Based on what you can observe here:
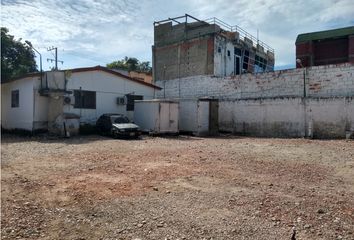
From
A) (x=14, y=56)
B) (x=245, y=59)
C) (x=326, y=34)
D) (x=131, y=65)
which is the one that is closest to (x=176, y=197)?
(x=14, y=56)

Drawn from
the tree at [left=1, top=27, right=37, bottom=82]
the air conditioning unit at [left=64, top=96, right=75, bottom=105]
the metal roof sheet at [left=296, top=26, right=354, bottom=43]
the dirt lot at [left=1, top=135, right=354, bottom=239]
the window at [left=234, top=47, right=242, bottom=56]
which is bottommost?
the dirt lot at [left=1, top=135, right=354, bottom=239]

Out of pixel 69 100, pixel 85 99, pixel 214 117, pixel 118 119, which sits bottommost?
pixel 118 119

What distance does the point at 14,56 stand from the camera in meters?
26.7

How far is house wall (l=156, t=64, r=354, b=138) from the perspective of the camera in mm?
18172

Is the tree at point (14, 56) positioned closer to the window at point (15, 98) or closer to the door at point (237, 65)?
the window at point (15, 98)

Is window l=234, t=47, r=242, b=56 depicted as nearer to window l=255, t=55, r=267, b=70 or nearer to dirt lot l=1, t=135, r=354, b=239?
window l=255, t=55, r=267, b=70

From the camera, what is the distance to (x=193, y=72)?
2873 centimetres

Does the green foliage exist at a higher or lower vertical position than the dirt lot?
higher

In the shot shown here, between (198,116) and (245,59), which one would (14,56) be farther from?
(245,59)

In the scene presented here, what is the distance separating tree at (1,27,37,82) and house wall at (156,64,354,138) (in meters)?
15.6

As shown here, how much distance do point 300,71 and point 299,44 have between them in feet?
34.2

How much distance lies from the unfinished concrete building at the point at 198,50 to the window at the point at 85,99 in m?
10.4

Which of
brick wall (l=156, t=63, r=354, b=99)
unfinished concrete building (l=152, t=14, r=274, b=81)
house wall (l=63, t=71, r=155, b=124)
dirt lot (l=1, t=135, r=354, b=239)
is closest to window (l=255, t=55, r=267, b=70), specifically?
unfinished concrete building (l=152, t=14, r=274, b=81)

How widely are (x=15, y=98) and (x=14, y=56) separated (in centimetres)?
748
